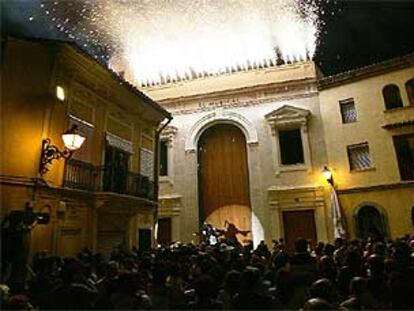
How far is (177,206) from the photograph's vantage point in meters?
21.7

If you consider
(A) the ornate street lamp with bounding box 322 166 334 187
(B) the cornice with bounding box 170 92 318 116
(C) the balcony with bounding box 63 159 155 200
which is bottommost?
(C) the balcony with bounding box 63 159 155 200

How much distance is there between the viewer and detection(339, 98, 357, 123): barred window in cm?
1964

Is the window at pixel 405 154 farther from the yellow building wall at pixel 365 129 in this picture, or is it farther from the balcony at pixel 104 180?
the balcony at pixel 104 180

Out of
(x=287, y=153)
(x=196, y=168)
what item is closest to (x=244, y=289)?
(x=287, y=153)

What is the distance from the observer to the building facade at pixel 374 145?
17594 mm

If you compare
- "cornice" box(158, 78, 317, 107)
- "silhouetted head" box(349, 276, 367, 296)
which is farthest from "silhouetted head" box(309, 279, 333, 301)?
"cornice" box(158, 78, 317, 107)

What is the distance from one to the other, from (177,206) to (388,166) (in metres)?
11.5

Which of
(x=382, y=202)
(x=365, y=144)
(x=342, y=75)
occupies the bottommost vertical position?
(x=382, y=202)

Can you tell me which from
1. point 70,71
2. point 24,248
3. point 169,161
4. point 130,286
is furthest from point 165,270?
point 169,161

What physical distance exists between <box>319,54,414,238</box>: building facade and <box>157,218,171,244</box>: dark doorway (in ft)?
32.2

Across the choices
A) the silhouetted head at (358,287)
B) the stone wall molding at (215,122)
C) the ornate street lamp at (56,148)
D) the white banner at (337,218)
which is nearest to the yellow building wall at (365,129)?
the white banner at (337,218)

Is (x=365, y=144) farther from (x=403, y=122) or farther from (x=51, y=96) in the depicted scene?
(x=51, y=96)

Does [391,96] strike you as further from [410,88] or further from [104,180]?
[104,180]

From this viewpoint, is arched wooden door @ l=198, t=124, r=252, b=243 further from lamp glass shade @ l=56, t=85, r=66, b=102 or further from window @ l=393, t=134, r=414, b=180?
lamp glass shade @ l=56, t=85, r=66, b=102
